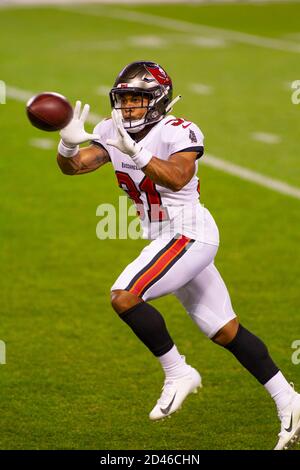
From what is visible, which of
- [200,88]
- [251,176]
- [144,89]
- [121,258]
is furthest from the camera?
[200,88]

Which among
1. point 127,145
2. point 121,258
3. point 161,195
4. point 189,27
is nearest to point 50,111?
point 127,145

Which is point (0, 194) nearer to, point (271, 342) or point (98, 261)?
point (98, 261)

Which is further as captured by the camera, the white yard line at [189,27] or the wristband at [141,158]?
the white yard line at [189,27]

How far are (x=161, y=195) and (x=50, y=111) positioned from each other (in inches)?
32.6

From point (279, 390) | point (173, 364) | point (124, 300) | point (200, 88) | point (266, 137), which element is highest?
point (124, 300)

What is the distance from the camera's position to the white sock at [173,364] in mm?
6797

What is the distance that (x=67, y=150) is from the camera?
22.3ft

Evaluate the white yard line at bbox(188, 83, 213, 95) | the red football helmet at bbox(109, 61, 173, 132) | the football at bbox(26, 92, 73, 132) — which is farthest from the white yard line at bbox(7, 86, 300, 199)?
the football at bbox(26, 92, 73, 132)

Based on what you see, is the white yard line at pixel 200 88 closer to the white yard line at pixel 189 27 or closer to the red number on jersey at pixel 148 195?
the white yard line at pixel 189 27

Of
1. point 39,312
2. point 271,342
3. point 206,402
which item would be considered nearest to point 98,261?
point 39,312

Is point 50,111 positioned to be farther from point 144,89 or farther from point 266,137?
point 266,137

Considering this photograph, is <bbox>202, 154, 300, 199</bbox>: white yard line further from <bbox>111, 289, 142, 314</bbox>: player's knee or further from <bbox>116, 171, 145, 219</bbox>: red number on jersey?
<bbox>111, 289, 142, 314</bbox>: player's knee

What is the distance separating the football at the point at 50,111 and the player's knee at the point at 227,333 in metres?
1.46

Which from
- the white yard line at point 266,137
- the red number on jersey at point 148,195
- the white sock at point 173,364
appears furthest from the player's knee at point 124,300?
the white yard line at point 266,137
